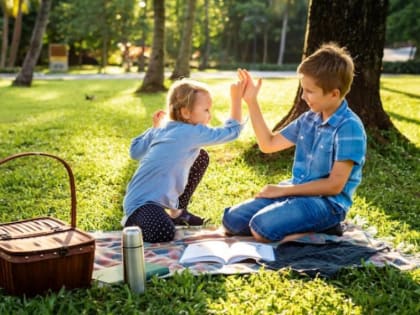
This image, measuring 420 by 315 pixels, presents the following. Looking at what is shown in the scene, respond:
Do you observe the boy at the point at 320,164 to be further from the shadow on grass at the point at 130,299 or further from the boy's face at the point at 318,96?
the shadow on grass at the point at 130,299

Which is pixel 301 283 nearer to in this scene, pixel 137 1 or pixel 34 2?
pixel 137 1

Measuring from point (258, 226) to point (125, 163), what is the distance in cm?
341

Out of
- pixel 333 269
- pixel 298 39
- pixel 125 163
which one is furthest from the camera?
pixel 298 39

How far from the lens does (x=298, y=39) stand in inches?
1802

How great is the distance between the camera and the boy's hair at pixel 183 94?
429 cm

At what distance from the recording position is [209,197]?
5.77 metres

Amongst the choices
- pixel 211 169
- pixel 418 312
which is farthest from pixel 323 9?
pixel 418 312

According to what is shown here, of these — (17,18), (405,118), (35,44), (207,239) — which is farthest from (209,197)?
(17,18)

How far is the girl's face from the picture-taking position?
4.30 metres

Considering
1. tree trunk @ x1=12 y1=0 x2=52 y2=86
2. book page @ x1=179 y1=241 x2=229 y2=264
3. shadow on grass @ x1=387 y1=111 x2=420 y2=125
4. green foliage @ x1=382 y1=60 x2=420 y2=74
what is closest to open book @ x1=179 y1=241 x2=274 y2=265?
book page @ x1=179 y1=241 x2=229 y2=264

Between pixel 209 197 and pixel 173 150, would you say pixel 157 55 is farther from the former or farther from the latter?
pixel 173 150

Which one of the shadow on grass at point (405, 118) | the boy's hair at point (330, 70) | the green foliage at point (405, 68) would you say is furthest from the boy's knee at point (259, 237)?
the green foliage at point (405, 68)

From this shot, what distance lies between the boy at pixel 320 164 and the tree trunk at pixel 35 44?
17654 mm

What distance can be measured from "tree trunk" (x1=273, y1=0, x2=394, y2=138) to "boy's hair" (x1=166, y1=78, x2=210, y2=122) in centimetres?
289
